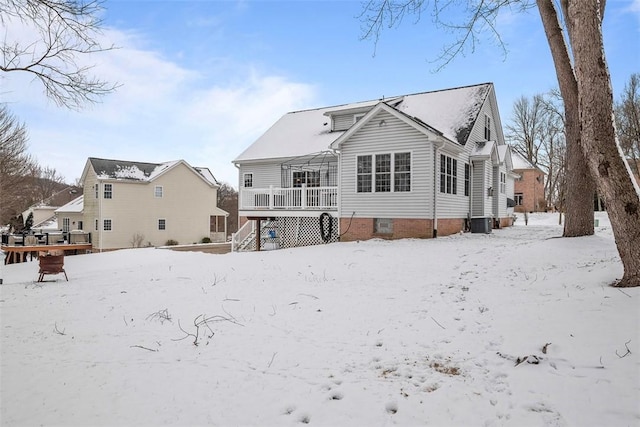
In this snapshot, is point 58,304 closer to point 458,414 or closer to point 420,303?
point 420,303

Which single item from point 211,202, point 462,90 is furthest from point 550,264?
point 211,202

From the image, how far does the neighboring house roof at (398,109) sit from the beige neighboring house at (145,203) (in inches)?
586

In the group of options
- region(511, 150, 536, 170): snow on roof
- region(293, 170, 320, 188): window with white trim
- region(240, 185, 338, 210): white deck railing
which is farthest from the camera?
region(511, 150, 536, 170): snow on roof

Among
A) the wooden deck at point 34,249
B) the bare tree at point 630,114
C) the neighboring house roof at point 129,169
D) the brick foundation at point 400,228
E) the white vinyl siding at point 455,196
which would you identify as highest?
the bare tree at point 630,114

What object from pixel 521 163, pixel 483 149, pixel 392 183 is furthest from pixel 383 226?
pixel 521 163

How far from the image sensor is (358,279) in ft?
25.9

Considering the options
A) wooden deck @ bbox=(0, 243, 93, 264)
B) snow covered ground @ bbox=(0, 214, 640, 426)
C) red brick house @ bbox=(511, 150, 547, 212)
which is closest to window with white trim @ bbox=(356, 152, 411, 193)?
snow covered ground @ bbox=(0, 214, 640, 426)

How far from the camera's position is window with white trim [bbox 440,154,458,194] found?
15023 millimetres

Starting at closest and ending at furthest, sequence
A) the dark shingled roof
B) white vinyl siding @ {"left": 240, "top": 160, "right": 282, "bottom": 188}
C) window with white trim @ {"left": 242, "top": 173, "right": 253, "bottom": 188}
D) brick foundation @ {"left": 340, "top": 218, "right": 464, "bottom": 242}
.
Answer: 1. brick foundation @ {"left": 340, "top": 218, "right": 464, "bottom": 242}
2. white vinyl siding @ {"left": 240, "top": 160, "right": 282, "bottom": 188}
3. window with white trim @ {"left": 242, "top": 173, "right": 253, "bottom": 188}
4. the dark shingled roof

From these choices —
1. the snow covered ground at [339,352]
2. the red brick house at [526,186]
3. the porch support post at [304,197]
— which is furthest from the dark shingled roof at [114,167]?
the red brick house at [526,186]

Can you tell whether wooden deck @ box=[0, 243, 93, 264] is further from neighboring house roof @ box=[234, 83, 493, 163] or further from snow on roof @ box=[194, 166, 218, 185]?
neighboring house roof @ box=[234, 83, 493, 163]

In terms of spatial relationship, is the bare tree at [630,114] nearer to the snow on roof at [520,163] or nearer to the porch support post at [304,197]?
the snow on roof at [520,163]

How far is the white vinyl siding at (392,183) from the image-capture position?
14320 millimetres

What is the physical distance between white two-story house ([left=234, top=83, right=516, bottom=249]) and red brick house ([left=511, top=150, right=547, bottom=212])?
17.7 meters
